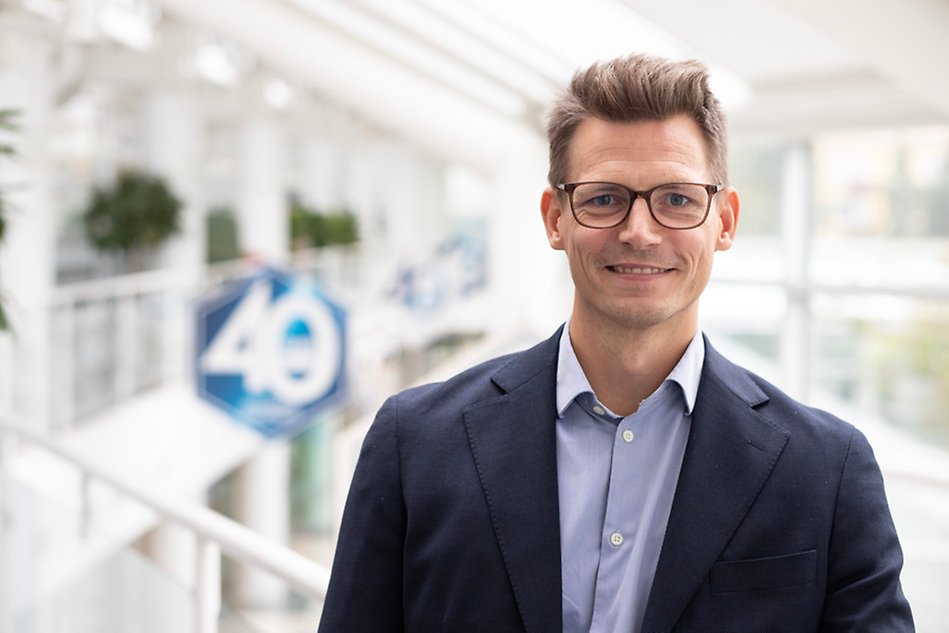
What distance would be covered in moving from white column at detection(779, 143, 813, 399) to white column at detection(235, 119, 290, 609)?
8.16 m

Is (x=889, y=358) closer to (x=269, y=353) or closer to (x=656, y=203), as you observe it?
(x=269, y=353)

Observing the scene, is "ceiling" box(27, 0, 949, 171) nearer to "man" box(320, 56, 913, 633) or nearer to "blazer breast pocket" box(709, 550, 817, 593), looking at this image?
"man" box(320, 56, 913, 633)

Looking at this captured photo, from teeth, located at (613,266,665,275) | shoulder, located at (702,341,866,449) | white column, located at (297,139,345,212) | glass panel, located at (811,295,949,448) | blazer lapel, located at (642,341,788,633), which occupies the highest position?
white column, located at (297,139,345,212)

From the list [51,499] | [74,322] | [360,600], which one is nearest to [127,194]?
[74,322]

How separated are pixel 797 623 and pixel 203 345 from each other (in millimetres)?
4888

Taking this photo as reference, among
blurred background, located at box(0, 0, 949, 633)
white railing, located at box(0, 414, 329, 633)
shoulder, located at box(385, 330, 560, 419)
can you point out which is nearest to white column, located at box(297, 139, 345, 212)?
blurred background, located at box(0, 0, 949, 633)

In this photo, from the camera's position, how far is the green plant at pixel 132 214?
39.4 ft

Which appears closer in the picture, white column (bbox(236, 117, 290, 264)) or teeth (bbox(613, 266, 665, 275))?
teeth (bbox(613, 266, 665, 275))

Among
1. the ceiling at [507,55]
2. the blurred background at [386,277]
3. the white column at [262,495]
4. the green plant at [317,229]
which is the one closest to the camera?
the blurred background at [386,277]

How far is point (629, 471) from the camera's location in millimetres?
1211

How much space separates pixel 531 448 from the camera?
1241 millimetres

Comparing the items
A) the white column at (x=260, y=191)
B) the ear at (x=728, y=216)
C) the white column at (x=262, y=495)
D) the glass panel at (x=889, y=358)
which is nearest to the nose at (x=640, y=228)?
the ear at (x=728, y=216)

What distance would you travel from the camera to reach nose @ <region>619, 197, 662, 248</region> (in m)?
1.18

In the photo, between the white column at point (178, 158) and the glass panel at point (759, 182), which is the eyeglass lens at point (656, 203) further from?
the white column at point (178, 158)
